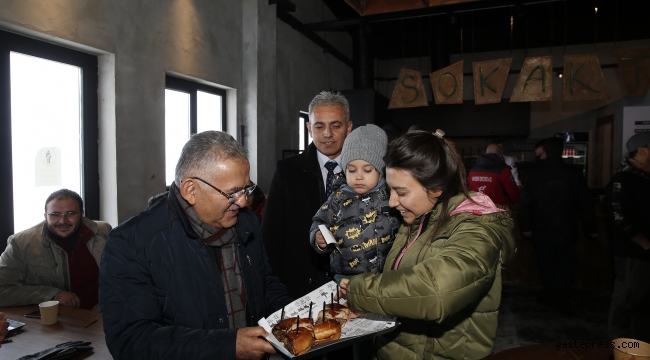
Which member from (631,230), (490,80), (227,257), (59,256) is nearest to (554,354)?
(227,257)

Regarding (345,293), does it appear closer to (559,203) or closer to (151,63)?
(151,63)

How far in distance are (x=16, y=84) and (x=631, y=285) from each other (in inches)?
205

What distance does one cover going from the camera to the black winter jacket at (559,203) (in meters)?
4.46

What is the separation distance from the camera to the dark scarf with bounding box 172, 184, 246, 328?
5.00ft

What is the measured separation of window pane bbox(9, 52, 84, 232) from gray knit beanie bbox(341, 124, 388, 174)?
266 cm

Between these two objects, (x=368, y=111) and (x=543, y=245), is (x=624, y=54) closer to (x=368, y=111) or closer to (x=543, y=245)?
(x=543, y=245)

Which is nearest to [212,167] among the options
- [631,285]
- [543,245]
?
[631,285]

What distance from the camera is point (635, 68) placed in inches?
173

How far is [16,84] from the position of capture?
3.00 m

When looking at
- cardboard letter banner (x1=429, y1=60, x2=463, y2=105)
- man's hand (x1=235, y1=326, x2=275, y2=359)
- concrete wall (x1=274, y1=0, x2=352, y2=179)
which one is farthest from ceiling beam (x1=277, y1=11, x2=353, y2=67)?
man's hand (x1=235, y1=326, x2=275, y2=359)

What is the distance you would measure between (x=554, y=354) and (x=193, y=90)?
15.2 ft

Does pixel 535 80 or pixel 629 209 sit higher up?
pixel 535 80

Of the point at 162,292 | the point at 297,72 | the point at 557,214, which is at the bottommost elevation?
the point at 557,214

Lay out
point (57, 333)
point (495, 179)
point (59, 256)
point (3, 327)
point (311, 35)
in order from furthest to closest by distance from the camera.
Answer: point (311, 35) < point (495, 179) < point (59, 256) < point (57, 333) < point (3, 327)
